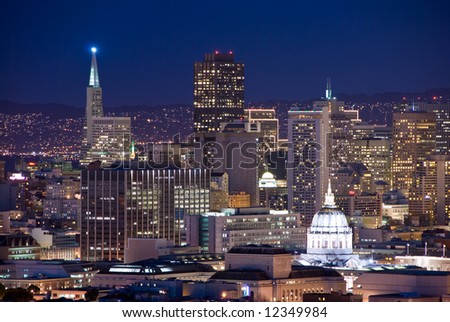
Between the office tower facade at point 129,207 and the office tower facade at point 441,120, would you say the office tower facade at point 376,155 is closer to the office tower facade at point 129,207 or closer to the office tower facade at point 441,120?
the office tower facade at point 441,120

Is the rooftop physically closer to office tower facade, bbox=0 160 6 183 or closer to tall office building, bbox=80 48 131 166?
tall office building, bbox=80 48 131 166

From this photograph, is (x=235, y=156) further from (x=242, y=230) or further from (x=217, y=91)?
(x=242, y=230)

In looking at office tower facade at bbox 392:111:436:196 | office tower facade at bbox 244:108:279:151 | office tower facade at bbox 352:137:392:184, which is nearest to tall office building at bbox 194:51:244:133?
office tower facade at bbox 244:108:279:151

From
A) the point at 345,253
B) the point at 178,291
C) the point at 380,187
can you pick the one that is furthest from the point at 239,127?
the point at 178,291

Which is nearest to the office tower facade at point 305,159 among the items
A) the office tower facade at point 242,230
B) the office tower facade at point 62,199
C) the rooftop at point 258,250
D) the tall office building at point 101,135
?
the tall office building at point 101,135
